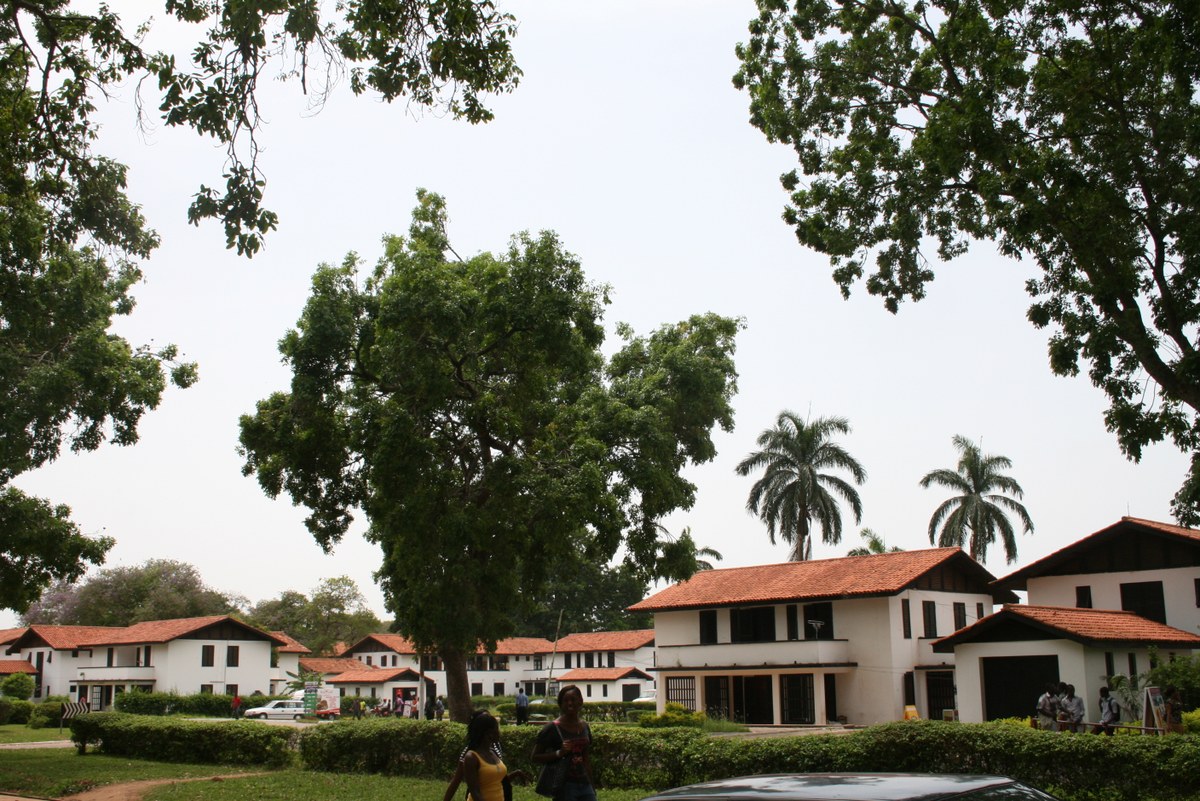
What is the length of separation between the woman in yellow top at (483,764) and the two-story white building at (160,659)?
60.2m

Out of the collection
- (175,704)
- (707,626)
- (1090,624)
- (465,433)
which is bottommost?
(175,704)

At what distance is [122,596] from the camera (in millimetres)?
87188

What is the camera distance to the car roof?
13.5 feet

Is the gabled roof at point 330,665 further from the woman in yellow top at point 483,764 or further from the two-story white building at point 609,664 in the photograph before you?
the woman in yellow top at point 483,764

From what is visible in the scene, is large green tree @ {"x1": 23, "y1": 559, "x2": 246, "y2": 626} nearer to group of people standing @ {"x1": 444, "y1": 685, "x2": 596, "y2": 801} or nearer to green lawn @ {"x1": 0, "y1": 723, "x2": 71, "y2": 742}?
green lawn @ {"x1": 0, "y1": 723, "x2": 71, "y2": 742}

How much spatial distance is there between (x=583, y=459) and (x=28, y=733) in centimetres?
3250

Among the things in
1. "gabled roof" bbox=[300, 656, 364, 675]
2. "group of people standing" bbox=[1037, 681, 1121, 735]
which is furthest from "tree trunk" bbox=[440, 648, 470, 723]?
"gabled roof" bbox=[300, 656, 364, 675]

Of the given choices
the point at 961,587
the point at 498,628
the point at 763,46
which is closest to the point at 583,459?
the point at 498,628

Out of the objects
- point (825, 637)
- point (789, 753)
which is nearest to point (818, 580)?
point (825, 637)

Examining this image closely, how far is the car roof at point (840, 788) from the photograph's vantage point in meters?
4.12

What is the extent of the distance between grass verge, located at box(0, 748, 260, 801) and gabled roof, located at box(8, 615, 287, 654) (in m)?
39.4

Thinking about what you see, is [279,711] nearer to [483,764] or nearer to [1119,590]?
[1119,590]

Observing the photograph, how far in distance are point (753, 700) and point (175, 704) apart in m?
34.3

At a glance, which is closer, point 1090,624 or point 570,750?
point 570,750
